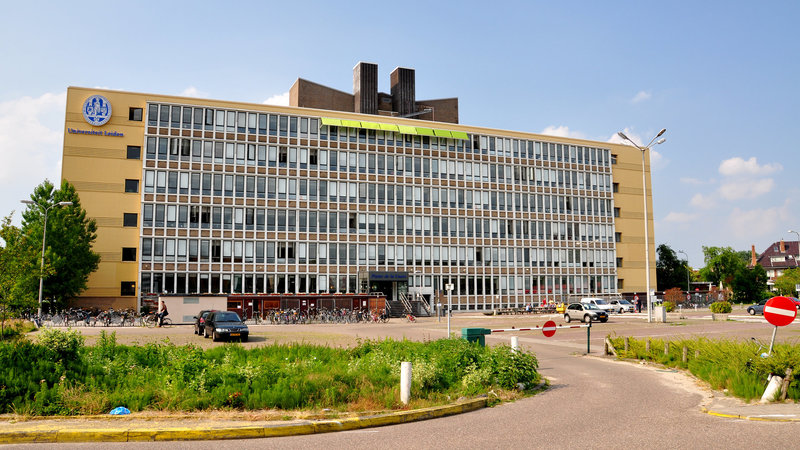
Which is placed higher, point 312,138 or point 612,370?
point 312,138

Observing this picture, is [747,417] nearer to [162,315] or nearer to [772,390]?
[772,390]

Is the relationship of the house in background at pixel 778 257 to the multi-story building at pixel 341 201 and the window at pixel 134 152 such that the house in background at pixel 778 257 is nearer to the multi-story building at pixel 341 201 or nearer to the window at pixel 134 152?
the multi-story building at pixel 341 201

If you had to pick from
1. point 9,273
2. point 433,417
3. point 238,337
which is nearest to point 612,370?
point 433,417

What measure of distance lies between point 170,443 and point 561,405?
7.22 meters

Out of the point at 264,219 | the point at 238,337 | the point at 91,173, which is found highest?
the point at 91,173

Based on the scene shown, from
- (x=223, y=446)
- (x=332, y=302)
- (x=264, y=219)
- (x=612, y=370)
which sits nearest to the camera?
(x=223, y=446)

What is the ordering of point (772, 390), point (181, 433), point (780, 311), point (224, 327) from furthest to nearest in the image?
point (224, 327) < point (780, 311) < point (772, 390) < point (181, 433)

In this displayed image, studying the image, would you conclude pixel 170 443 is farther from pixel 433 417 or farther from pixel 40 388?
pixel 433 417

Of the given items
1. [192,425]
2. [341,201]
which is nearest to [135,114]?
[341,201]

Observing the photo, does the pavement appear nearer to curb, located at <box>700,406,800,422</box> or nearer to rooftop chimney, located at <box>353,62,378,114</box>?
curb, located at <box>700,406,800,422</box>

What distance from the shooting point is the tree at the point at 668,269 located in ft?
331

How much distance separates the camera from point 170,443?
8656mm

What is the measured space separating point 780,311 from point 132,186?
2265 inches

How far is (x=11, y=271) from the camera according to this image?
2444 centimetres
